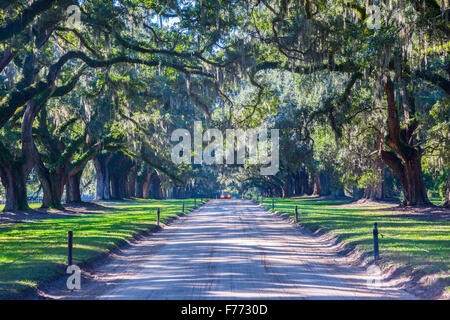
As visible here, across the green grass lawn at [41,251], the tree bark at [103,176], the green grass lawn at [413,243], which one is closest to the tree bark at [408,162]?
the green grass lawn at [413,243]

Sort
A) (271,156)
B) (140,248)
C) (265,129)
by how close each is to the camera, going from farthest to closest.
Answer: (271,156) < (265,129) < (140,248)

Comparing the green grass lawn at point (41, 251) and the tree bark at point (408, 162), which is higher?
the tree bark at point (408, 162)

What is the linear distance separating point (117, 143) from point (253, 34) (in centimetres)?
1969

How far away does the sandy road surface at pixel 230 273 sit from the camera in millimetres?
8578

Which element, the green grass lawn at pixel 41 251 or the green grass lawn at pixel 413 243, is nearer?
the green grass lawn at pixel 41 251

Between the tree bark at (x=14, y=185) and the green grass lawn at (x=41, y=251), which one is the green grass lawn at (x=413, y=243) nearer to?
the green grass lawn at (x=41, y=251)

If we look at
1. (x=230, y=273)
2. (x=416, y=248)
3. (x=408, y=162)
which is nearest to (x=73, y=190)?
(x=408, y=162)

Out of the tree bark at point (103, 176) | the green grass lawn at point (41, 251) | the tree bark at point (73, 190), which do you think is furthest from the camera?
the tree bark at point (103, 176)

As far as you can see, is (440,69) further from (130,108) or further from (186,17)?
(130,108)

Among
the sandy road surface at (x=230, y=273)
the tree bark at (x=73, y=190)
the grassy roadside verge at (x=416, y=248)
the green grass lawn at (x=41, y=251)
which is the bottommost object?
the sandy road surface at (x=230, y=273)

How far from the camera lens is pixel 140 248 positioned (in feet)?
51.9

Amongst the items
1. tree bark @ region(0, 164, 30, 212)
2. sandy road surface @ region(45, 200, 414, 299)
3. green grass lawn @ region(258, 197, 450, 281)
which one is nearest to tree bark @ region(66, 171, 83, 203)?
tree bark @ region(0, 164, 30, 212)

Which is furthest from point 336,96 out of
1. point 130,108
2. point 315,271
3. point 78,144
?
point 78,144

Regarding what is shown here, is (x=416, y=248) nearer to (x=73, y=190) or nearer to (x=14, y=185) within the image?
(x=14, y=185)
